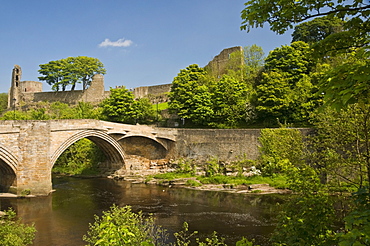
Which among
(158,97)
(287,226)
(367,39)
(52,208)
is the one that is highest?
(158,97)

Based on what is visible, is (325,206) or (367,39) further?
(325,206)

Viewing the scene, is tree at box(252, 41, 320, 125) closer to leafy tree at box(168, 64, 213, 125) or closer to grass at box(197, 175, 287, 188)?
leafy tree at box(168, 64, 213, 125)

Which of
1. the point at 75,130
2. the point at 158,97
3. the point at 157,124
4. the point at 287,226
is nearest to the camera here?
the point at 287,226

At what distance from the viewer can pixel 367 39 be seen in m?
5.26

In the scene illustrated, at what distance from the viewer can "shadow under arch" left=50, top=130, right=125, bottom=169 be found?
22.6 m

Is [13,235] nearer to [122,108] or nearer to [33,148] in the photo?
[33,148]

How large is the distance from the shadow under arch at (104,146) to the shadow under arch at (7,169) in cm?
235

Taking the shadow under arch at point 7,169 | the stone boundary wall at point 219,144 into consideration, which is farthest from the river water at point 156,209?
the stone boundary wall at point 219,144

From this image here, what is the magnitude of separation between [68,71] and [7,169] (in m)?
34.7

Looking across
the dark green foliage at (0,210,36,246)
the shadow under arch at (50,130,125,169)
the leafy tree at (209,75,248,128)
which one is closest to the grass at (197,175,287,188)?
the shadow under arch at (50,130,125,169)

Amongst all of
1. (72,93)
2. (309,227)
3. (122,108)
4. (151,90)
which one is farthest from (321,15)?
(72,93)

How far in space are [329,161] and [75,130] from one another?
18105mm

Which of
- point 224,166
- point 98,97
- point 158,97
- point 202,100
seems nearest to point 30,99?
point 98,97

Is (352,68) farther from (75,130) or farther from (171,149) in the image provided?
(171,149)
